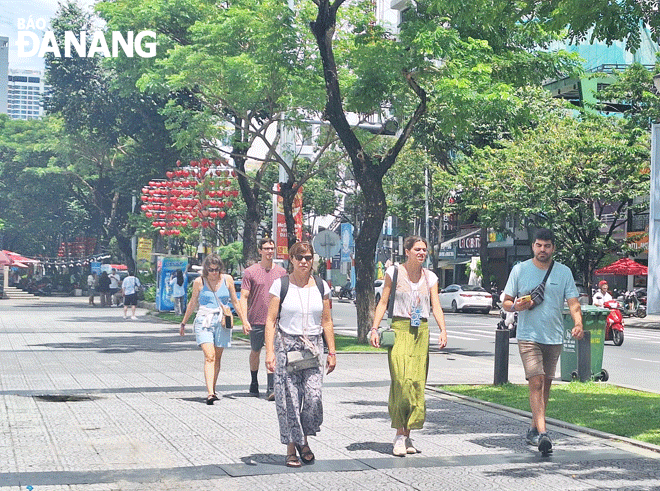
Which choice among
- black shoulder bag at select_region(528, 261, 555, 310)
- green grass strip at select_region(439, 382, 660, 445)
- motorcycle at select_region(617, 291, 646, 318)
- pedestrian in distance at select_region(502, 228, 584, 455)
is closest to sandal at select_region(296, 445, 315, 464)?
pedestrian in distance at select_region(502, 228, 584, 455)

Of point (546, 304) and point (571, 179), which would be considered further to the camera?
point (571, 179)

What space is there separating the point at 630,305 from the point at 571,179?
5669mm

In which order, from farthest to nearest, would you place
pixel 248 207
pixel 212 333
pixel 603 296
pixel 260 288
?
pixel 248 207, pixel 603 296, pixel 260 288, pixel 212 333

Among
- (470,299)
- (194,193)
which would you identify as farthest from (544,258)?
(470,299)

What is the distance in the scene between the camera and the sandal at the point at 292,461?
7895 mm

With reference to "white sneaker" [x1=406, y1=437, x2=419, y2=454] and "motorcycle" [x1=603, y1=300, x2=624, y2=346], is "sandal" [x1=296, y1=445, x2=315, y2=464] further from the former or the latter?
"motorcycle" [x1=603, y1=300, x2=624, y2=346]

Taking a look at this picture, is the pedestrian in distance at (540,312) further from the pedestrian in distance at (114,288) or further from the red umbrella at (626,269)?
the pedestrian in distance at (114,288)

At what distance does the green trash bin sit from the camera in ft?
49.0

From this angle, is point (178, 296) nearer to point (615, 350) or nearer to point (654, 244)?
point (615, 350)

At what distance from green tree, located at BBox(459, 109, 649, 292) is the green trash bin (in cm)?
2457

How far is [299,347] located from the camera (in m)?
8.23

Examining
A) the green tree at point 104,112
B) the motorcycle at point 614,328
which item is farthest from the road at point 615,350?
the green tree at point 104,112

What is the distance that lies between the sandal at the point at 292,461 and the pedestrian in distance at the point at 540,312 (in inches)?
83.4

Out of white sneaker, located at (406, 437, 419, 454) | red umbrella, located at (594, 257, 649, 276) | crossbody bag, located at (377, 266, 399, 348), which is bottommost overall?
white sneaker, located at (406, 437, 419, 454)
